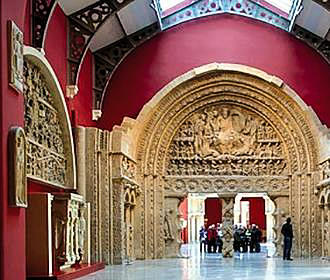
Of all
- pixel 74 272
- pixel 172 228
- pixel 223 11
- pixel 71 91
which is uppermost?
pixel 223 11

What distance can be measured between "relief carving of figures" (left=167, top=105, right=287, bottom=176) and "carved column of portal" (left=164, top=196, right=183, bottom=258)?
3.17 feet

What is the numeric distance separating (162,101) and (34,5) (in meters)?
8.59

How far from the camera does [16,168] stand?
858 cm

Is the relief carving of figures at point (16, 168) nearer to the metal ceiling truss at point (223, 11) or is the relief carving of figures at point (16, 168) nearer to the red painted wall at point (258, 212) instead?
the metal ceiling truss at point (223, 11)

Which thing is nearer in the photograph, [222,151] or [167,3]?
[167,3]

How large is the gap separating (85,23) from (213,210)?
71.6 feet

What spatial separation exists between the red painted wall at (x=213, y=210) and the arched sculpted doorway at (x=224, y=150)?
583 inches

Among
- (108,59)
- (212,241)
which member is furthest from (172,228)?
(212,241)

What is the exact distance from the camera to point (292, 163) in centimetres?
2425

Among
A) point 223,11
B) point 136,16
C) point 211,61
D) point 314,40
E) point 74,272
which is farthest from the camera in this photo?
Result: point 223,11

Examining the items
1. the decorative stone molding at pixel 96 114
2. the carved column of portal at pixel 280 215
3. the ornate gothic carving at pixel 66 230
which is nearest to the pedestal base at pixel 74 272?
the ornate gothic carving at pixel 66 230

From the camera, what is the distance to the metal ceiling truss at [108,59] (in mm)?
22875

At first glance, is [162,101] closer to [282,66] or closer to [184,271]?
[282,66]

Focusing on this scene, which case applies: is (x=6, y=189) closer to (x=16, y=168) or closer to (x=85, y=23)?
(x=16, y=168)
